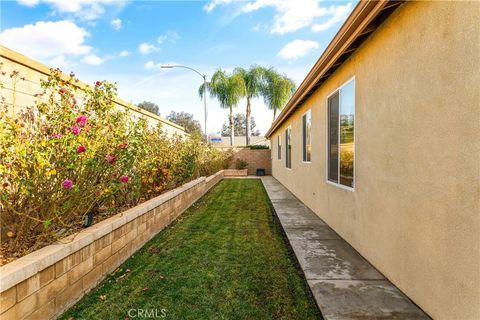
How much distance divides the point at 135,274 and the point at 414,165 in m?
3.37

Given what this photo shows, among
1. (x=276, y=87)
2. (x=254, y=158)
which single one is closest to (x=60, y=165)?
(x=254, y=158)

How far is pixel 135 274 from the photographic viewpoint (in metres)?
3.38

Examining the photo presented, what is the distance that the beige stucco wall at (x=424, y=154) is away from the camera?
6.33ft

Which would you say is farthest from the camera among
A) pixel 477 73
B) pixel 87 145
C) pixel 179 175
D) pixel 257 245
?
pixel 179 175

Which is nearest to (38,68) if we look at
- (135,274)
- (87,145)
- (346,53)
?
(87,145)

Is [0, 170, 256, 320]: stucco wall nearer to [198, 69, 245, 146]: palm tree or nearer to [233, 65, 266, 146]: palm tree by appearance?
[198, 69, 245, 146]: palm tree

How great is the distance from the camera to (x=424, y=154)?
7.90ft

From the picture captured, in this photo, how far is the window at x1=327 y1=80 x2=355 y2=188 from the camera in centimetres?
432

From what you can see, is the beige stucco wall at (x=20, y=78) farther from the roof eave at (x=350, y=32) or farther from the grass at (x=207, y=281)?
the roof eave at (x=350, y=32)

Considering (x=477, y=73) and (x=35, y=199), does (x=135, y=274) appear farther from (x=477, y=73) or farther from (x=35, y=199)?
(x=477, y=73)
